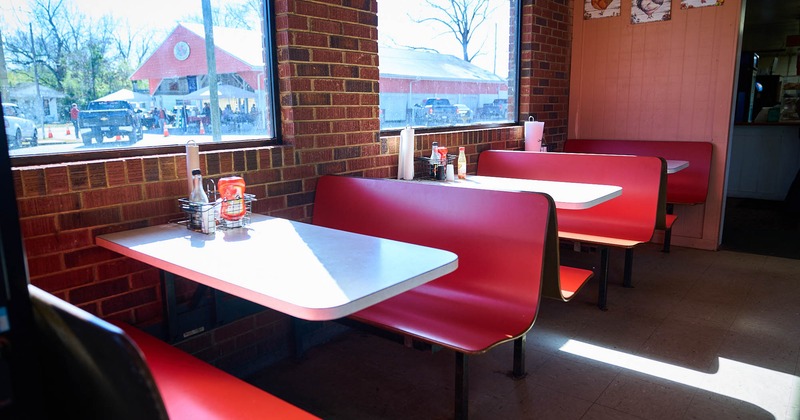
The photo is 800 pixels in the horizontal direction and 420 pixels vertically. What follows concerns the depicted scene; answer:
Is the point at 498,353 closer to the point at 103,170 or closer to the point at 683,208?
the point at 103,170

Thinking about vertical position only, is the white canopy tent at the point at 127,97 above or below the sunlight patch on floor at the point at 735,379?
above

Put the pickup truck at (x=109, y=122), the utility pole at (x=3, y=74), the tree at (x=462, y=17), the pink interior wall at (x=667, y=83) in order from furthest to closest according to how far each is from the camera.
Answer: the pink interior wall at (x=667, y=83) < the tree at (x=462, y=17) < the pickup truck at (x=109, y=122) < the utility pole at (x=3, y=74)

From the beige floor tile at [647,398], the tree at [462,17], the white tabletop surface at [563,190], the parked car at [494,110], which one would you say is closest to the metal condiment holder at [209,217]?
the white tabletop surface at [563,190]

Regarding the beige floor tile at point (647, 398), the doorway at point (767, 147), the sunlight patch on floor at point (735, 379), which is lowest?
the beige floor tile at point (647, 398)

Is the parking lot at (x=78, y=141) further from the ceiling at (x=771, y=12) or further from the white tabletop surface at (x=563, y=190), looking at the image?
the ceiling at (x=771, y=12)

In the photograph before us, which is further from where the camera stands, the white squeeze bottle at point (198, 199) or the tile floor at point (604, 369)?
the tile floor at point (604, 369)

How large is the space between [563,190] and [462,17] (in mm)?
1964

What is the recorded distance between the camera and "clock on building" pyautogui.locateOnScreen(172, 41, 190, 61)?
2502mm

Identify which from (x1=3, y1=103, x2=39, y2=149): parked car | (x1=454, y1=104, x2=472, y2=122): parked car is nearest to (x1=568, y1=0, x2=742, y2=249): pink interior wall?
(x1=454, y1=104, x2=472, y2=122): parked car

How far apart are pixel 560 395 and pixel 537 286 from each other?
61 centimetres

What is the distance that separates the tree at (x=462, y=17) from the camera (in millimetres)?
4145

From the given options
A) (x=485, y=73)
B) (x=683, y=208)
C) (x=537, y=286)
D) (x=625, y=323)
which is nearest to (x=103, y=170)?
(x=537, y=286)

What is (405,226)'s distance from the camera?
2740mm

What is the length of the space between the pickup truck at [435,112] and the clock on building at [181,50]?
5.61 feet
